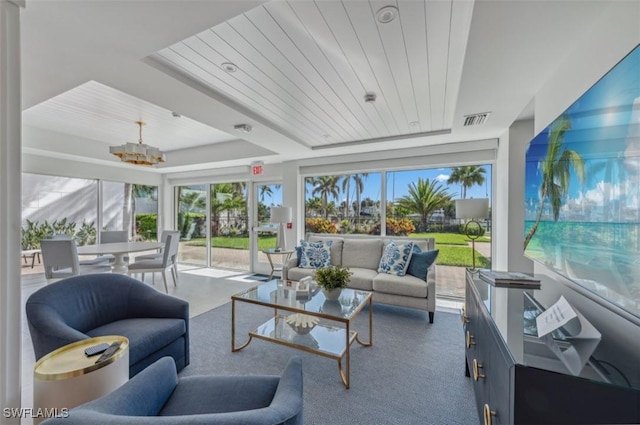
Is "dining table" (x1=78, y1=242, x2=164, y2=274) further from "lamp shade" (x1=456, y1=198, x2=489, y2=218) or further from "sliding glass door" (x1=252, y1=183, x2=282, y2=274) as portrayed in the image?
"lamp shade" (x1=456, y1=198, x2=489, y2=218)

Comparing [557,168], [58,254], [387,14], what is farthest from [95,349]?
[58,254]

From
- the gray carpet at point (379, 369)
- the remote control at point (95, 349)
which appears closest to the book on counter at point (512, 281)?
the gray carpet at point (379, 369)

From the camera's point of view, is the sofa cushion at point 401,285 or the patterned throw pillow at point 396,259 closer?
the sofa cushion at point 401,285

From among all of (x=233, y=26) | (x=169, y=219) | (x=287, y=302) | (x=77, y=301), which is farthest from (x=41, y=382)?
(x=169, y=219)

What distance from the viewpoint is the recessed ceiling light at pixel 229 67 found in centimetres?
197

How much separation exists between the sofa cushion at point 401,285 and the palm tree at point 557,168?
1593 mm

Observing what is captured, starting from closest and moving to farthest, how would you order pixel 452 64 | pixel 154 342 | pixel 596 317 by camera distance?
pixel 596 317, pixel 154 342, pixel 452 64

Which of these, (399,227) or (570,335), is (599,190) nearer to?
(570,335)

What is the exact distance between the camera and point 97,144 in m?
4.74

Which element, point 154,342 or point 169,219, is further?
point 169,219

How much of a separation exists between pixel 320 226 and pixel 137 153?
3.12 meters

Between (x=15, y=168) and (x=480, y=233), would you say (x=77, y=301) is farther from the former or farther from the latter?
(x=480, y=233)

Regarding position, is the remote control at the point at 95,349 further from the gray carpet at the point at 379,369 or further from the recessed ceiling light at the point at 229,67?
the recessed ceiling light at the point at 229,67

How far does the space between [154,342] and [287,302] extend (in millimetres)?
1036
